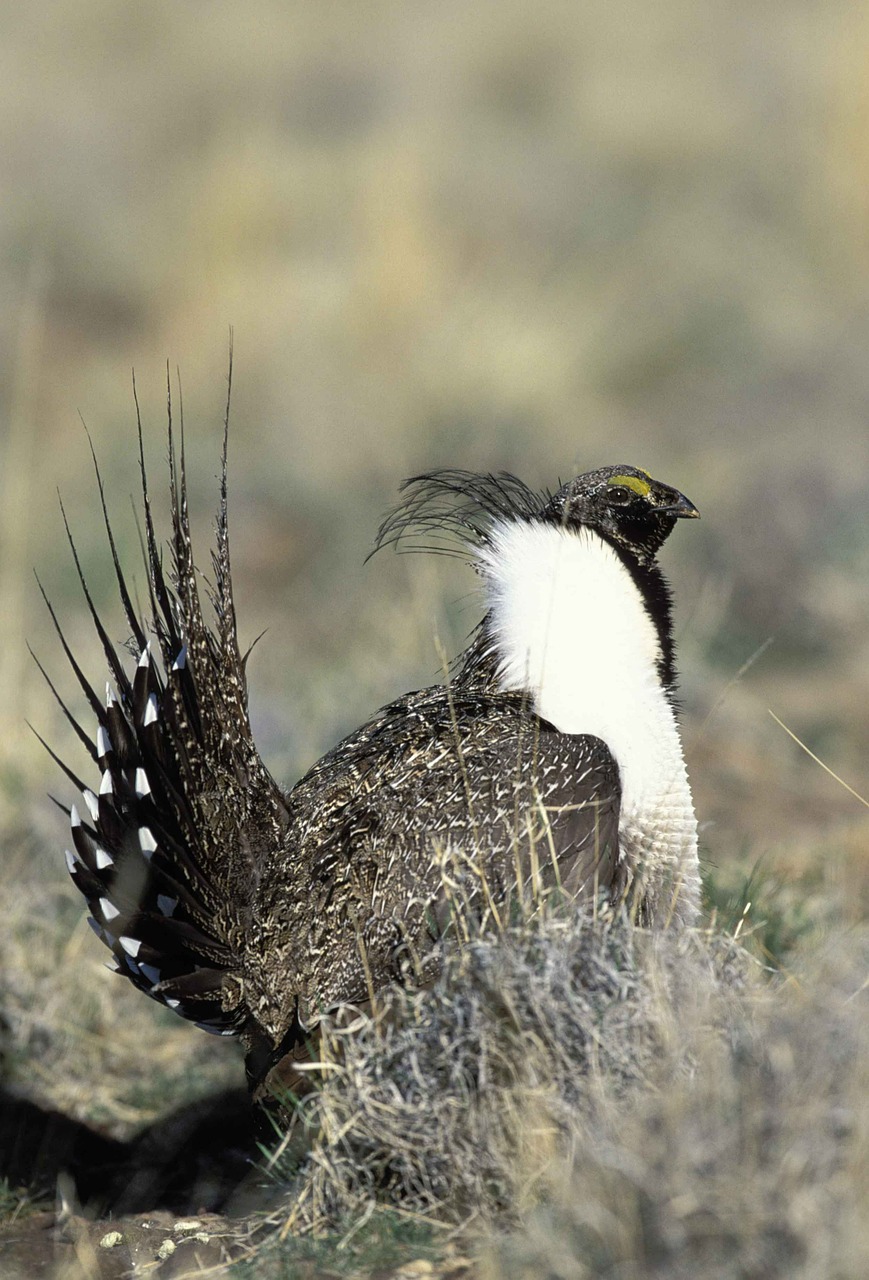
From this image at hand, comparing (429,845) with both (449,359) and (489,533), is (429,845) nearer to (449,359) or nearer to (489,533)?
(489,533)

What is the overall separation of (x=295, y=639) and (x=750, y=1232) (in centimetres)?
696

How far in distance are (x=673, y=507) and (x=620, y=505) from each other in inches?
4.7

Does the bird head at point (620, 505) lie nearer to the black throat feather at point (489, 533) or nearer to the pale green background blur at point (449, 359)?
the black throat feather at point (489, 533)

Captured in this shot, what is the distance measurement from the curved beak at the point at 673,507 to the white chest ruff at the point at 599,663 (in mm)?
153

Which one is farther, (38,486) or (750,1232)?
(38,486)

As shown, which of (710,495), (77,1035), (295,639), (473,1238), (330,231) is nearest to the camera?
(473,1238)

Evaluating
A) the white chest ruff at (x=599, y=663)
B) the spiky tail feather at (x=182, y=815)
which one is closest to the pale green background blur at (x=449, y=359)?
the white chest ruff at (x=599, y=663)

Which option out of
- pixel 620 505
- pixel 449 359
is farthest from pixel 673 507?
pixel 449 359

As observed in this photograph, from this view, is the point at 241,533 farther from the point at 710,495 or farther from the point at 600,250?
the point at 600,250

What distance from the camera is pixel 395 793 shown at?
3.29 m

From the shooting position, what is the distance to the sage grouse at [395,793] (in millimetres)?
3199

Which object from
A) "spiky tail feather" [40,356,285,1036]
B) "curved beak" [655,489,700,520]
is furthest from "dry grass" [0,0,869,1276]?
"spiky tail feather" [40,356,285,1036]

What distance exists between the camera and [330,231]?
14352 mm

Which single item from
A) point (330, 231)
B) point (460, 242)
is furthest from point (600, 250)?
point (330, 231)
